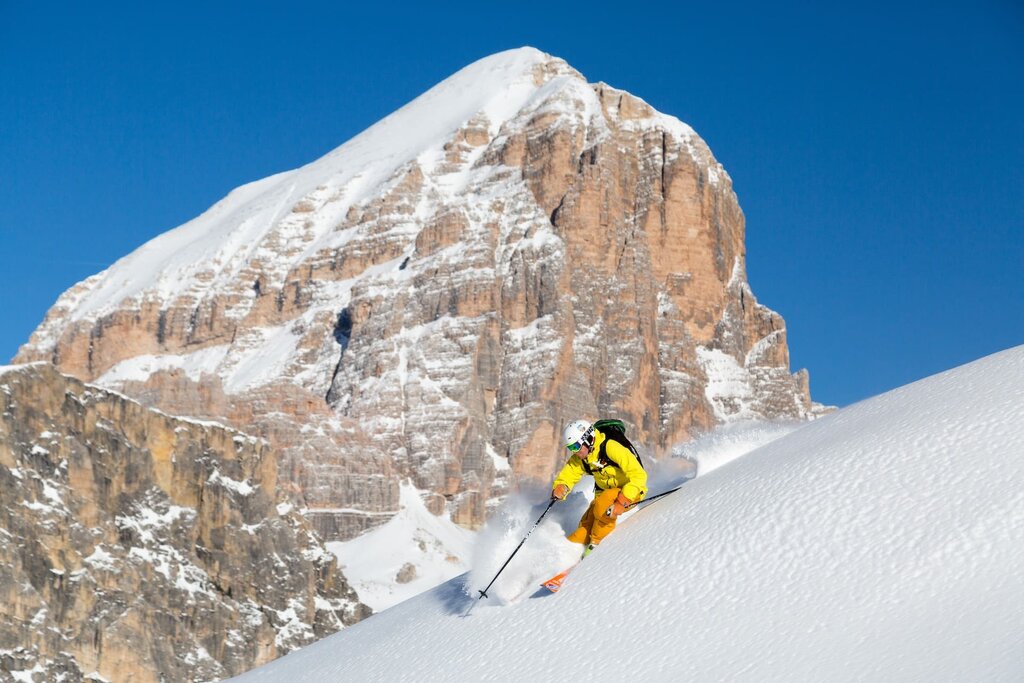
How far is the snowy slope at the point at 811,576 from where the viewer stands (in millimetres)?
10352

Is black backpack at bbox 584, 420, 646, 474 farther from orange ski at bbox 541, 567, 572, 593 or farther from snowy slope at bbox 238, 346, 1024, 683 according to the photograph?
orange ski at bbox 541, 567, 572, 593

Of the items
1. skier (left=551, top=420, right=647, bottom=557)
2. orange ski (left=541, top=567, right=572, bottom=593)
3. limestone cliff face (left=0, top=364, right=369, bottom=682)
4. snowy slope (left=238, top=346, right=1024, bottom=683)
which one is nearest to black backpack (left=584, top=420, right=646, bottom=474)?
skier (left=551, top=420, right=647, bottom=557)

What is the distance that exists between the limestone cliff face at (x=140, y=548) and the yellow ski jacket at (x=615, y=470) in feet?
307

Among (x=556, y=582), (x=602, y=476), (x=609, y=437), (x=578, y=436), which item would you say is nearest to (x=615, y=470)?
(x=602, y=476)

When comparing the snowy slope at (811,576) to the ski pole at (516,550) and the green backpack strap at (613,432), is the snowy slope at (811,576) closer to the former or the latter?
the ski pole at (516,550)

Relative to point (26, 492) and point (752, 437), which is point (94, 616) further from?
point (752, 437)

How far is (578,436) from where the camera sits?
13.8 meters

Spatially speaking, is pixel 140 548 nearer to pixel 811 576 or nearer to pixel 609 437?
pixel 609 437

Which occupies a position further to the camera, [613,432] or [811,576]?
[613,432]

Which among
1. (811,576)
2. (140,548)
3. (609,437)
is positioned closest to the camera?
(811,576)

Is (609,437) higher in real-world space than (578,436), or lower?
higher

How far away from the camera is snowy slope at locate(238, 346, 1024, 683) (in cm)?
1035

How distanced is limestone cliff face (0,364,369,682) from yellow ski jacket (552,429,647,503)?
93.7m

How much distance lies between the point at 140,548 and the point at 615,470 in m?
112
